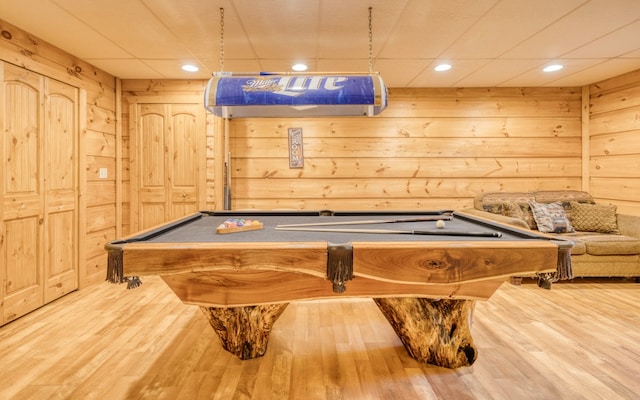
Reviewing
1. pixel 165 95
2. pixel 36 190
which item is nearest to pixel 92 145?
pixel 36 190

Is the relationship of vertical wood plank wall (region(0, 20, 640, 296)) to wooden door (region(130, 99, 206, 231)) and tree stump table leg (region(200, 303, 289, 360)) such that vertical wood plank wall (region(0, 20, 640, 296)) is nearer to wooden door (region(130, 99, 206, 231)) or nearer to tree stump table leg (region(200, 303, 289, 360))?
wooden door (region(130, 99, 206, 231))

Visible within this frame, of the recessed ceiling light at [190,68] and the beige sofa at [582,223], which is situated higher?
the recessed ceiling light at [190,68]

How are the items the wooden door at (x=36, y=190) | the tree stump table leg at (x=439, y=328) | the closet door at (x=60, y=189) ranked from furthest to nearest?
1. the closet door at (x=60, y=189)
2. the wooden door at (x=36, y=190)
3. the tree stump table leg at (x=439, y=328)

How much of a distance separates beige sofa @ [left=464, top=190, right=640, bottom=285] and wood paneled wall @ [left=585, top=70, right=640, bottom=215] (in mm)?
270

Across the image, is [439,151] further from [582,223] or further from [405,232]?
[405,232]

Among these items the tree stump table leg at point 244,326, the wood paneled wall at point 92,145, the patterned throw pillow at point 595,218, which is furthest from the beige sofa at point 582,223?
the wood paneled wall at point 92,145

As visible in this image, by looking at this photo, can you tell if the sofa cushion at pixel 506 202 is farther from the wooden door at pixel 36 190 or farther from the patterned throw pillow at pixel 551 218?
the wooden door at pixel 36 190

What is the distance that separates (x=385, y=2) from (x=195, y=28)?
1.52m

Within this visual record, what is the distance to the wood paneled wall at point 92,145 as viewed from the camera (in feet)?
11.4

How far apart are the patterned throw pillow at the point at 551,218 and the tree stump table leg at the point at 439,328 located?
2.59m

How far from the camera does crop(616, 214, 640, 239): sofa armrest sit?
3.90 meters

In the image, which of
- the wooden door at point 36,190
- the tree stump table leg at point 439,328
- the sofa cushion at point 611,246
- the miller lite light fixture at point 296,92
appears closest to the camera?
the tree stump table leg at point 439,328

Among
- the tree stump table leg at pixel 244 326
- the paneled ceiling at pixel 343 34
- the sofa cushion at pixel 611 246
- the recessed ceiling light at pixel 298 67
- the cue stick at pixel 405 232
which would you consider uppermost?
the recessed ceiling light at pixel 298 67

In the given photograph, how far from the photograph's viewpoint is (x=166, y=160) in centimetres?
452
